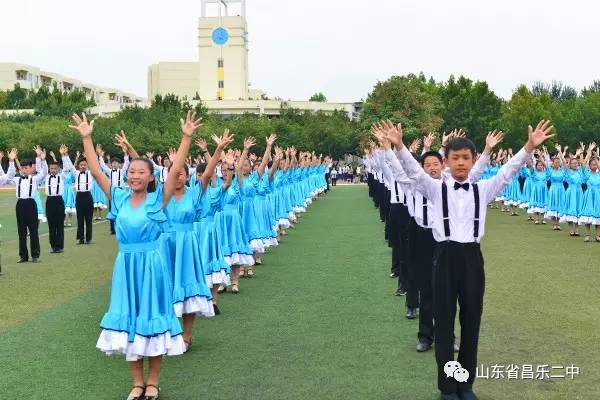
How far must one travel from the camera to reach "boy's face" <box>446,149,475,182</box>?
573 cm

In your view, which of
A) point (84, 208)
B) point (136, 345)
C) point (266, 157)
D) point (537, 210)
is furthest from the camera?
point (537, 210)

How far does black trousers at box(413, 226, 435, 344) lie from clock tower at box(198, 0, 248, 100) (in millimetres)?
90624

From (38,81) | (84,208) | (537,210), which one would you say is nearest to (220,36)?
(38,81)

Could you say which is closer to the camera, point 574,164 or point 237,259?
point 237,259

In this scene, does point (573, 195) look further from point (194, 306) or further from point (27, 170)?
point (194, 306)

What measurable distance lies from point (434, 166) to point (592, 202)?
36.8 ft

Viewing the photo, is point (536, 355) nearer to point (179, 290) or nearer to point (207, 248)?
point (179, 290)

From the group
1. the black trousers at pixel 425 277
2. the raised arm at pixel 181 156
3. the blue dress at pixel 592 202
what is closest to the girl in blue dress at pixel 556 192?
the blue dress at pixel 592 202

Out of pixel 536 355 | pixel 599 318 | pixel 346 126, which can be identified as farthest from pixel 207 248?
pixel 346 126

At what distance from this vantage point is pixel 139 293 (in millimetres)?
5965

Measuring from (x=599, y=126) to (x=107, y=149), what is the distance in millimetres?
33025

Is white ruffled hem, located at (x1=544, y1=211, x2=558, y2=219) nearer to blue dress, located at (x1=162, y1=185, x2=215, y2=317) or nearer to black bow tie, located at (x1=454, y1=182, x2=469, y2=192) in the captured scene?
blue dress, located at (x1=162, y1=185, x2=215, y2=317)

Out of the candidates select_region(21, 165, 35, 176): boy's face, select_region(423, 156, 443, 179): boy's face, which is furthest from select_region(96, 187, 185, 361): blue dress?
select_region(21, 165, 35, 176): boy's face

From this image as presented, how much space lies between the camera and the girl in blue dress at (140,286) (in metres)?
5.86
